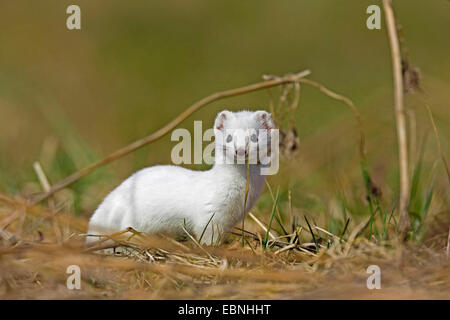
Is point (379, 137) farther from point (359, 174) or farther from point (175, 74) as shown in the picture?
point (175, 74)

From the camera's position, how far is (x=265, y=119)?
139 inches

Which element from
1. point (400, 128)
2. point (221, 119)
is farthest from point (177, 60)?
point (400, 128)

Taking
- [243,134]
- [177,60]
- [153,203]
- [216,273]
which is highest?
[177,60]

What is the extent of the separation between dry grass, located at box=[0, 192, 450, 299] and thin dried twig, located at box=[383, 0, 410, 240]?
0.35ft

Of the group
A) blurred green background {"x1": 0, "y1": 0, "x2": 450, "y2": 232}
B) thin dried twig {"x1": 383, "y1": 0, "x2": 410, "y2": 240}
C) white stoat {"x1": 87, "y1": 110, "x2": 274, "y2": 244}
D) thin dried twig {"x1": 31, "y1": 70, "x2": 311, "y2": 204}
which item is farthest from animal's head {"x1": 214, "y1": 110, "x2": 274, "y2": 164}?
blurred green background {"x1": 0, "y1": 0, "x2": 450, "y2": 232}

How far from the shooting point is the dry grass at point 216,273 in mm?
2617

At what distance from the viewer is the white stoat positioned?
354 centimetres

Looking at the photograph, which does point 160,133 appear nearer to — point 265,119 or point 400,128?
point 265,119

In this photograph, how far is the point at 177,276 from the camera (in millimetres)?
2789

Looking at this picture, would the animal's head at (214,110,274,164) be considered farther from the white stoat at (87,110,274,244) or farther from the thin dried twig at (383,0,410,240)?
the thin dried twig at (383,0,410,240)

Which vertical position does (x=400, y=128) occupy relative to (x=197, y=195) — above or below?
above

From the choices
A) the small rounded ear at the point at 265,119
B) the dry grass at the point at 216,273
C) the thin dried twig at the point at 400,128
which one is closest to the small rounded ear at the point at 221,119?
the small rounded ear at the point at 265,119

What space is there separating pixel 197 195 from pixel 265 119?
55 cm

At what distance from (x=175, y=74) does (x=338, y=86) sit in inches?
102
